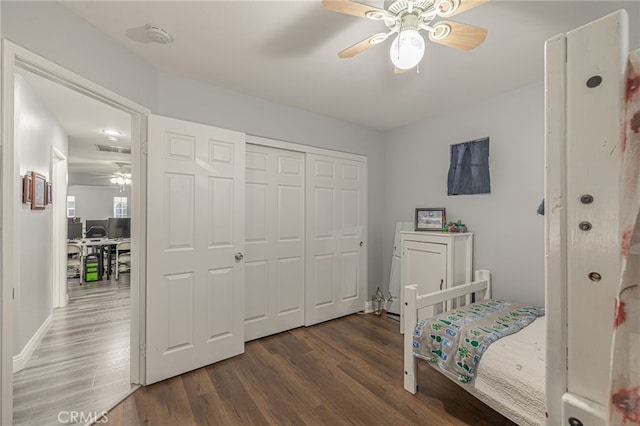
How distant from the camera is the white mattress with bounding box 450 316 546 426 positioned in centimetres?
146

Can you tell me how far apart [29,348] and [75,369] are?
612mm

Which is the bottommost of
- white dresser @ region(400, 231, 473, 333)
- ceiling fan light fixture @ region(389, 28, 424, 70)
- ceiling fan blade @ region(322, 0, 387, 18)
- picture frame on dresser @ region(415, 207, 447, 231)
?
white dresser @ region(400, 231, 473, 333)

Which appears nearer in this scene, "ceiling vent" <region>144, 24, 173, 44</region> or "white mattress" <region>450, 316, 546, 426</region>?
"white mattress" <region>450, 316, 546, 426</region>

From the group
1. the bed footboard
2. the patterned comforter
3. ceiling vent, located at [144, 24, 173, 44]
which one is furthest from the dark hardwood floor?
ceiling vent, located at [144, 24, 173, 44]

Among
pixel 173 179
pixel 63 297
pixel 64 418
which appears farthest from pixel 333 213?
pixel 63 297

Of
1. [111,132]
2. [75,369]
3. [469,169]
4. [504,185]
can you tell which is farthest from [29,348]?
[504,185]

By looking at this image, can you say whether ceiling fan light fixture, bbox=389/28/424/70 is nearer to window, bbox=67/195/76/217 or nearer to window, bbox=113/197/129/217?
window, bbox=113/197/129/217

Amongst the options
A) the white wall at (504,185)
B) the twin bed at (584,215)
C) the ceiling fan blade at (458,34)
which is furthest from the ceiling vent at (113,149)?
the twin bed at (584,215)

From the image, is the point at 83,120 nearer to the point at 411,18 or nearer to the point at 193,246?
the point at 193,246

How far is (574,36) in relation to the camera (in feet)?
1.53

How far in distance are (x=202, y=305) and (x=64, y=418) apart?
1021 millimetres

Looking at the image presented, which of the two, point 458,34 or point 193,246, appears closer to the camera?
point 458,34

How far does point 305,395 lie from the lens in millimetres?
2092

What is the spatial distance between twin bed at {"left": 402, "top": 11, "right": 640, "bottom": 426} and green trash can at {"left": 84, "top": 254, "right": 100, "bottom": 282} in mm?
6852
